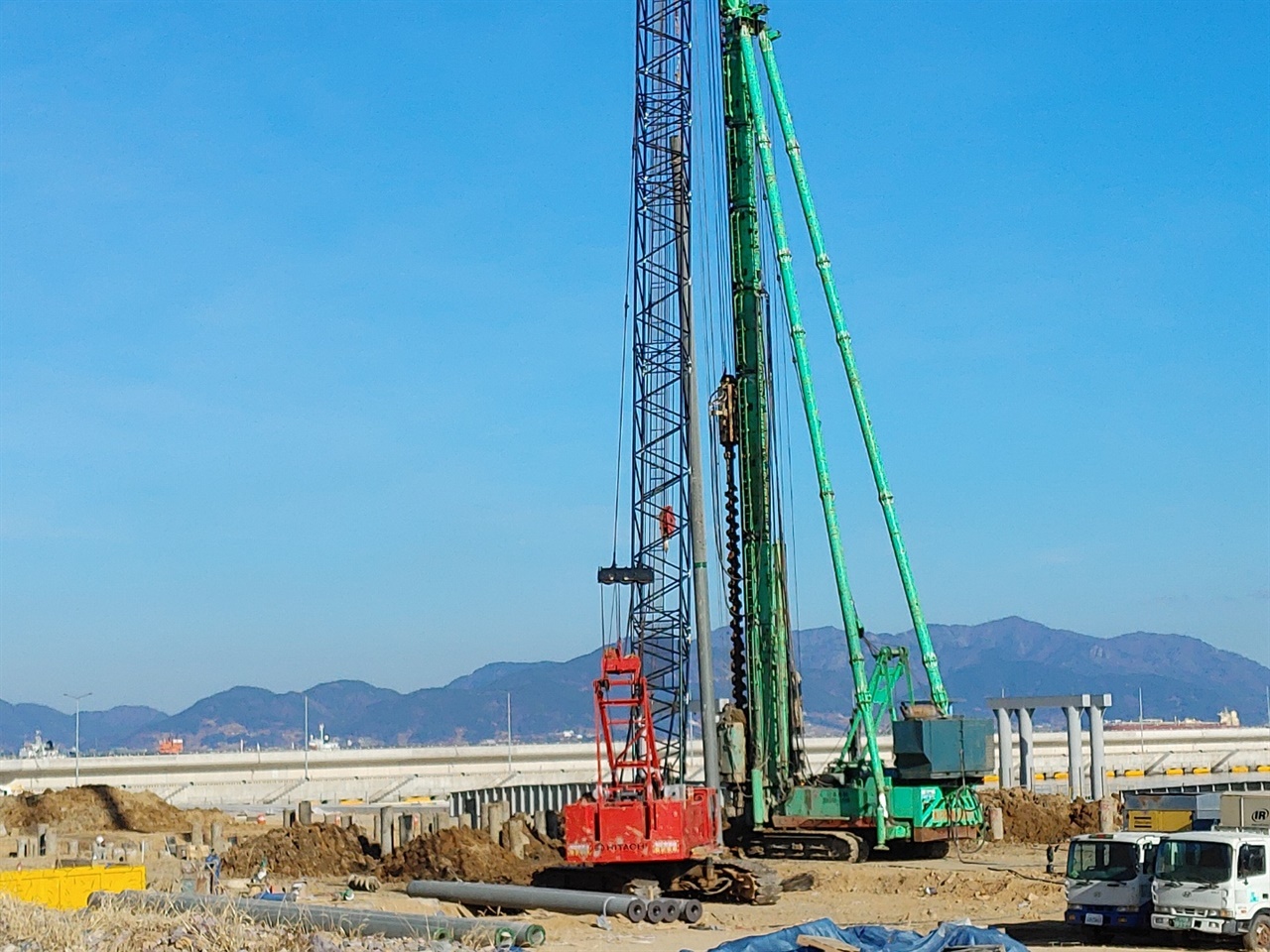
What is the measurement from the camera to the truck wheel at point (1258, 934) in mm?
23953

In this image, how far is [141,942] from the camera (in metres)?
19.0

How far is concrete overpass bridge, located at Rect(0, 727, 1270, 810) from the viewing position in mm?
89188

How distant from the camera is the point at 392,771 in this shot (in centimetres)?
9912

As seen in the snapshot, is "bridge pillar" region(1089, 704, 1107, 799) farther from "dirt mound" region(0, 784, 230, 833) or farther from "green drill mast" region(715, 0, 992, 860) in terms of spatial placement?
"dirt mound" region(0, 784, 230, 833)

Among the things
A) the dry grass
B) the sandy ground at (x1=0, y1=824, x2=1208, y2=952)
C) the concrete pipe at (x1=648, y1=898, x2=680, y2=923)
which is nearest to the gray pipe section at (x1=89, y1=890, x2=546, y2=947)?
the dry grass

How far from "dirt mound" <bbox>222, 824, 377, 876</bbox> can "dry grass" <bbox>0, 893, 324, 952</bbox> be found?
22.7 m

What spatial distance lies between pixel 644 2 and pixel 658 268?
365 inches

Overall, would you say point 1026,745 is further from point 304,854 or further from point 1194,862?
point 1194,862

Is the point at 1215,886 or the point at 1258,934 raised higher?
the point at 1215,886

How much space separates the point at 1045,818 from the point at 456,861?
18.6 m

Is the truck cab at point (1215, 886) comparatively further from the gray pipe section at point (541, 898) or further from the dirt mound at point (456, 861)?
the dirt mound at point (456, 861)

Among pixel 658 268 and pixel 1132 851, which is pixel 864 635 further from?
pixel 1132 851


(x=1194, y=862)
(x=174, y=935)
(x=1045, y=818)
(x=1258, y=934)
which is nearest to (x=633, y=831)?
(x=1194, y=862)

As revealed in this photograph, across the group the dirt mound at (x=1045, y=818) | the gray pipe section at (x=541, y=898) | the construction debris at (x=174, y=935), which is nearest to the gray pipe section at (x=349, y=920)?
the construction debris at (x=174, y=935)
